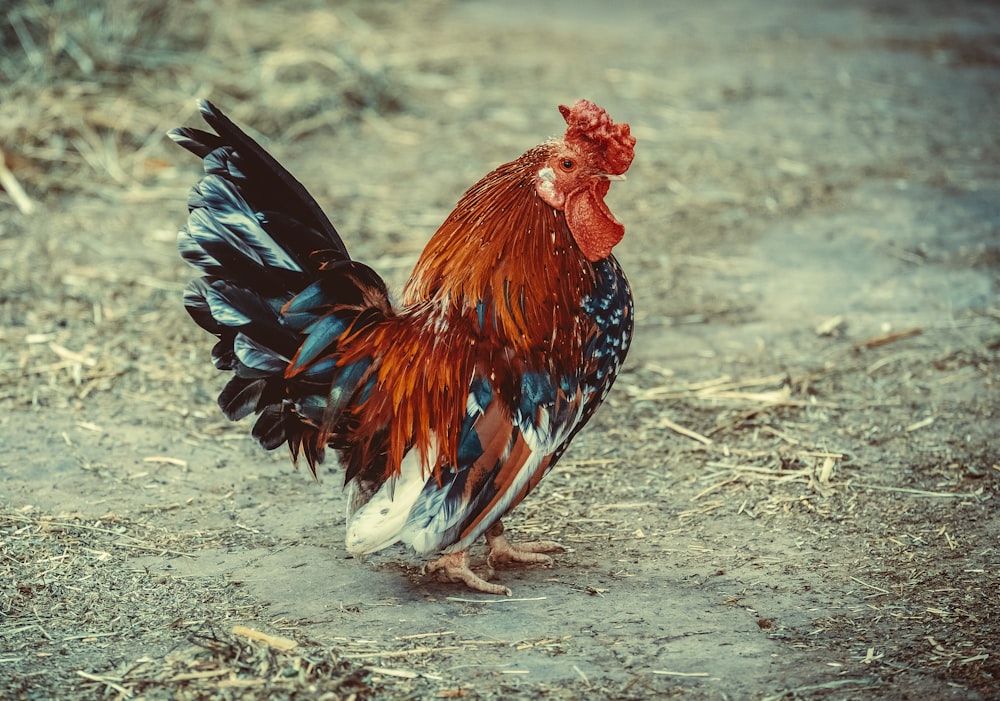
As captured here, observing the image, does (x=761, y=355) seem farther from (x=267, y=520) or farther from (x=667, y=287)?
(x=267, y=520)

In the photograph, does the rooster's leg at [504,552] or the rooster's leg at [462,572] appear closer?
the rooster's leg at [462,572]

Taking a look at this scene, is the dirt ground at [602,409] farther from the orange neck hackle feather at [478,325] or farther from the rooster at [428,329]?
the orange neck hackle feather at [478,325]

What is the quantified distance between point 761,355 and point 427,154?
3.81m

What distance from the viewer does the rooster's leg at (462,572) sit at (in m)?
4.01

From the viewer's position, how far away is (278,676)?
131 inches

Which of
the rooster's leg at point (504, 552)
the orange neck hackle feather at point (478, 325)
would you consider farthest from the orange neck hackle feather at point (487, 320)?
the rooster's leg at point (504, 552)

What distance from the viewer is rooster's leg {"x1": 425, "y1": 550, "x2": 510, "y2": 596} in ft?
13.2

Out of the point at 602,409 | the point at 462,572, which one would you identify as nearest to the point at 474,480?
the point at 462,572

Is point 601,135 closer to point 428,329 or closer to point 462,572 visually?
point 428,329

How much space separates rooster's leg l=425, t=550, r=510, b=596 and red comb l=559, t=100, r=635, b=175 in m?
1.44

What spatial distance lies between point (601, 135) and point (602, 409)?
2.03m

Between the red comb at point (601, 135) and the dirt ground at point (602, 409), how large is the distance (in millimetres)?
1470

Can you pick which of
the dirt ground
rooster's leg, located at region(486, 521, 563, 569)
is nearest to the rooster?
rooster's leg, located at region(486, 521, 563, 569)

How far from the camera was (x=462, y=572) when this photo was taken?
406 centimetres
